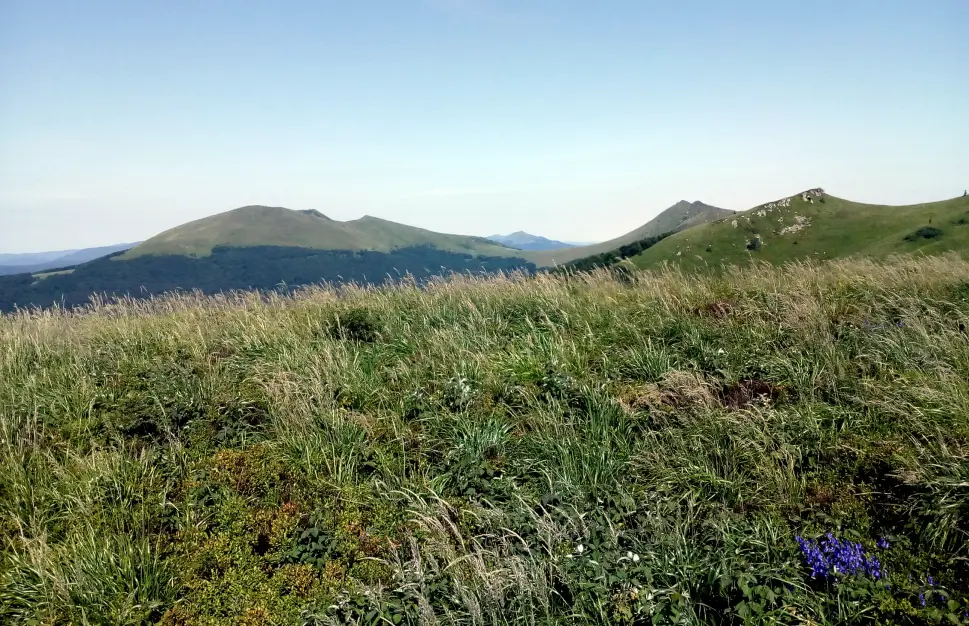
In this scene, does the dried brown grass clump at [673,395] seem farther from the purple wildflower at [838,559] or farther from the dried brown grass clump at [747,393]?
the purple wildflower at [838,559]

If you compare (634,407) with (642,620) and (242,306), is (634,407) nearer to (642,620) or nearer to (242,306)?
(642,620)

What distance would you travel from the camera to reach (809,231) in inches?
4892

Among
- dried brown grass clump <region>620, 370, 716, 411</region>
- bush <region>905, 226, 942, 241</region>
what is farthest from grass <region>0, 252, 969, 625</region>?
bush <region>905, 226, 942, 241</region>

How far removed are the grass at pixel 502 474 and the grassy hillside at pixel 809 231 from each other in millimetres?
106066

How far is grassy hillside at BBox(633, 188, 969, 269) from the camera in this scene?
10675cm

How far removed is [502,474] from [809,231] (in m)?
147

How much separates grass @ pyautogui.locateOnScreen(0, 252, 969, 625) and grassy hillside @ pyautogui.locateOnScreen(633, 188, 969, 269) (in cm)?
10607

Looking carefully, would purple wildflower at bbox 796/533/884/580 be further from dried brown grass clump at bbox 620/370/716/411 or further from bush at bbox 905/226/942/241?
bush at bbox 905/226/942/241

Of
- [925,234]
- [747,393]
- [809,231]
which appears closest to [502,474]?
[747,393]

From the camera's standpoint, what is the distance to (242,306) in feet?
36.1

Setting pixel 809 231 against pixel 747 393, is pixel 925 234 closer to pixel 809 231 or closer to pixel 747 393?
pixel 809 231

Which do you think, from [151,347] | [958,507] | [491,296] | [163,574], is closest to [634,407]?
[958,507]

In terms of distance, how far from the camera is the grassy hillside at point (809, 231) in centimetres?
10675

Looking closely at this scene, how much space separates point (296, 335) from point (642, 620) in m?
7.05
